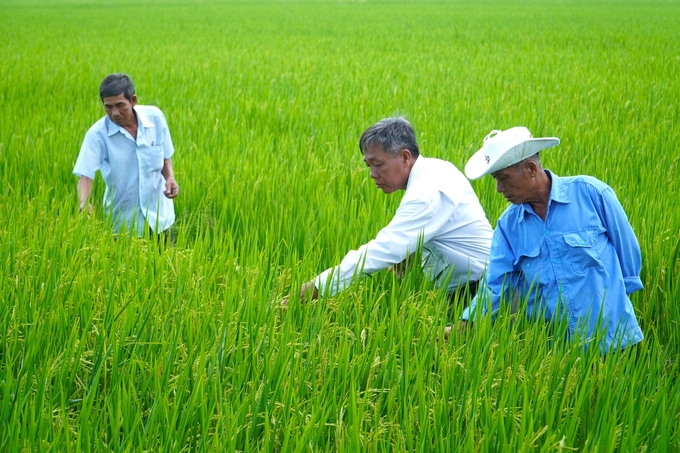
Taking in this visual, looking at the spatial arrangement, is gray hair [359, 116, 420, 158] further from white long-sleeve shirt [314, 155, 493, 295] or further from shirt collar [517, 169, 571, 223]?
shirt collar [517, 169, 571, 223]

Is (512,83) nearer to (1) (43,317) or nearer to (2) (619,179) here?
(2) (619,179)

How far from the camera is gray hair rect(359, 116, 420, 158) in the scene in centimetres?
272

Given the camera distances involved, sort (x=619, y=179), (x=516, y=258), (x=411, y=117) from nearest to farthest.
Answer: (x=516, y=258) → (x=619, y=179) → (x=411, y=117)

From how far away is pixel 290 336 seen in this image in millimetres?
2270

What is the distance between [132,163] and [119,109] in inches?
13.4

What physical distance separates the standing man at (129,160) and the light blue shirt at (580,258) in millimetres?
1969

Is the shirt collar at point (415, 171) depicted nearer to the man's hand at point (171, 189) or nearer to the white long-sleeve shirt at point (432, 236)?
the white long-sleeve shirt at point (432, 236)

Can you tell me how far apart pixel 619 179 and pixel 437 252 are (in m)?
2.09

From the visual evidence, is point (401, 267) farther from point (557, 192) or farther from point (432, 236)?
point (557, 192)

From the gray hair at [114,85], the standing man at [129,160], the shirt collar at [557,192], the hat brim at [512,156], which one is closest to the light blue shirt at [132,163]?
the standing man at [129,160]

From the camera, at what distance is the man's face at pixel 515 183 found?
2.34 m

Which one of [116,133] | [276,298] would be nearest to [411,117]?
[116,133]

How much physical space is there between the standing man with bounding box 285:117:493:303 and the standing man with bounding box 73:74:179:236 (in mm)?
1406

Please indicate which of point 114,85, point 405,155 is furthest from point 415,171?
point 114,85
